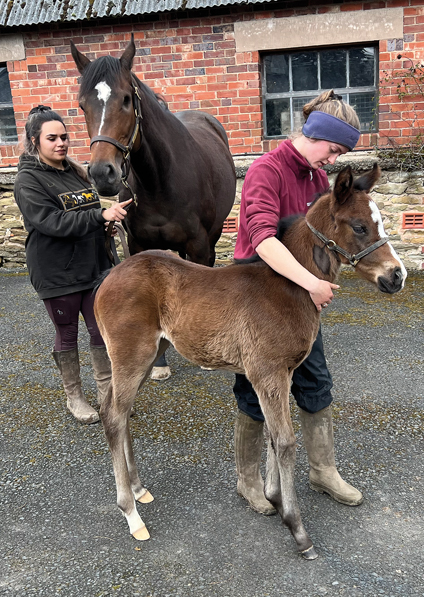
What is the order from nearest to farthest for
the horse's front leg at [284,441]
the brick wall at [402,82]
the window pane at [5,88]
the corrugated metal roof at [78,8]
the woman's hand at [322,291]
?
1. the woman's hand at [322,291]
2. the horse's front leg at [284,441]
3. the brick wall at [402,82]
4. the corrugated metal roof at [78,8]
5. the window pane at [5,88]

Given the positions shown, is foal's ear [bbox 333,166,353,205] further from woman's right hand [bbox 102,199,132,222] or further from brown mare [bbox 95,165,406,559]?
woman's right hand [bbox 102,199,132,222]

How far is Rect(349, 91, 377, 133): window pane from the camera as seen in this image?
23.7ft

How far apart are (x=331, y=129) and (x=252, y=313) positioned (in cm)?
92

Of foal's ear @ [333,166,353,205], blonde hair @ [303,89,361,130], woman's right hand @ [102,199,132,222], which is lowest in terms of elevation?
woman's right hand @ [102,199,132,222]

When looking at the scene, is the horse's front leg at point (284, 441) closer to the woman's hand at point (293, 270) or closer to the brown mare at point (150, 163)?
the woman's hand at point (293, 270)

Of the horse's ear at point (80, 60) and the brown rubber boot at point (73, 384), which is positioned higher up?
the horse's ear at point (80, 60)

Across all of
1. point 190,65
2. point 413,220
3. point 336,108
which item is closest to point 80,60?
point 336,108

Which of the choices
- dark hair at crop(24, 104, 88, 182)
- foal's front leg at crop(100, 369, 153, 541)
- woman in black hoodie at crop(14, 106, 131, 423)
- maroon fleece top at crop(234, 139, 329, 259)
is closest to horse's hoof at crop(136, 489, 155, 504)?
foal's front leg at crop(100, 369, 153, 541)

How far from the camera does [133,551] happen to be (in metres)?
2.53

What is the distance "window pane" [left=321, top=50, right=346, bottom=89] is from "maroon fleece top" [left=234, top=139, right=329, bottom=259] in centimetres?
510

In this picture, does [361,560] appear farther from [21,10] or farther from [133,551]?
[21,10]

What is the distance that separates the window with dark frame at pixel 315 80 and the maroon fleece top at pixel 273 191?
4856 mm

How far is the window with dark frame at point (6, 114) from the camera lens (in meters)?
8.00

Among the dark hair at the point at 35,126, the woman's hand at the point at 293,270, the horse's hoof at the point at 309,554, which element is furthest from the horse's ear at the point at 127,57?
the horse's hoof at the point at 309,554
